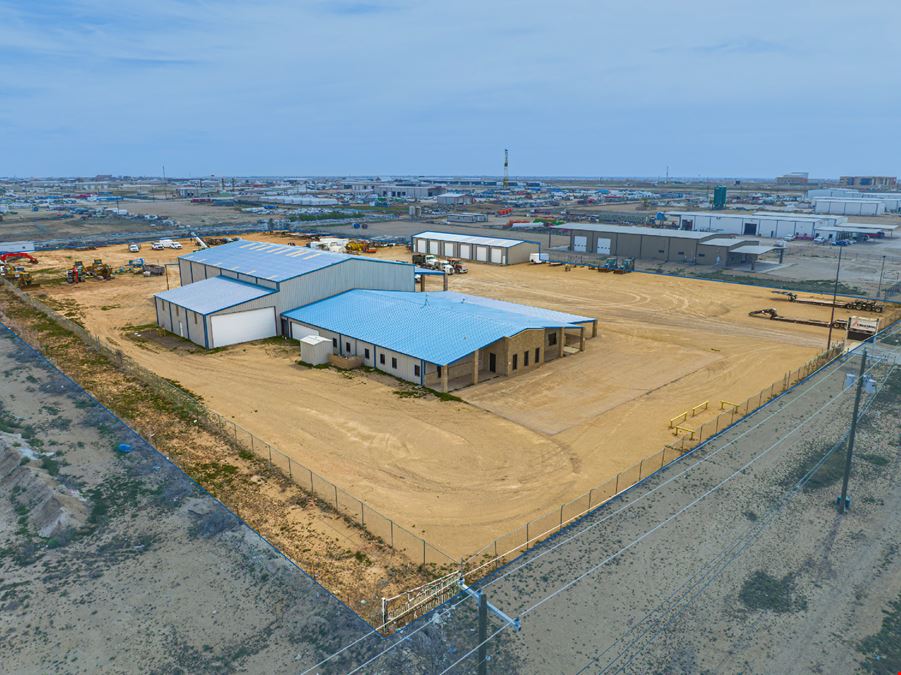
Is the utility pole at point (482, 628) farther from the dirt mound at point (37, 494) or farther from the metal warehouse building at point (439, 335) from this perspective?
the metal warehouse building at point (439, 335)

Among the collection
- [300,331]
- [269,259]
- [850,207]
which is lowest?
[300,331]

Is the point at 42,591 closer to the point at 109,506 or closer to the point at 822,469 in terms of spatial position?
the point at 109,506

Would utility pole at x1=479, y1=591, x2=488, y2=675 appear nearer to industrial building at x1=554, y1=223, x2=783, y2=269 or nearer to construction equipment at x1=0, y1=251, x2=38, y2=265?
industrial building at x1=554, y1=223, x2=783, y2=269

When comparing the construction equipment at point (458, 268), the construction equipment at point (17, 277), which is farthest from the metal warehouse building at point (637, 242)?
the construction equipment at point (17, 277)

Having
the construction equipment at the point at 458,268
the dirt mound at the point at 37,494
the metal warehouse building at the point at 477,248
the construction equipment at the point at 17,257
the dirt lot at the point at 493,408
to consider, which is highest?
the metal warehouse building at the point at 477,248

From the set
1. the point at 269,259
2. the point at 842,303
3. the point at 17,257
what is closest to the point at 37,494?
the point at 269,259

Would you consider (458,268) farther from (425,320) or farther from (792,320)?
(792,320)

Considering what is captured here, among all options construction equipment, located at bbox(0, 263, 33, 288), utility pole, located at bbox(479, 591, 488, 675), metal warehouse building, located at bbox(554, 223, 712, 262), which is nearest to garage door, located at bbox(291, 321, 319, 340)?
utility pole, located at bbox(479, 591, 488, 675)
